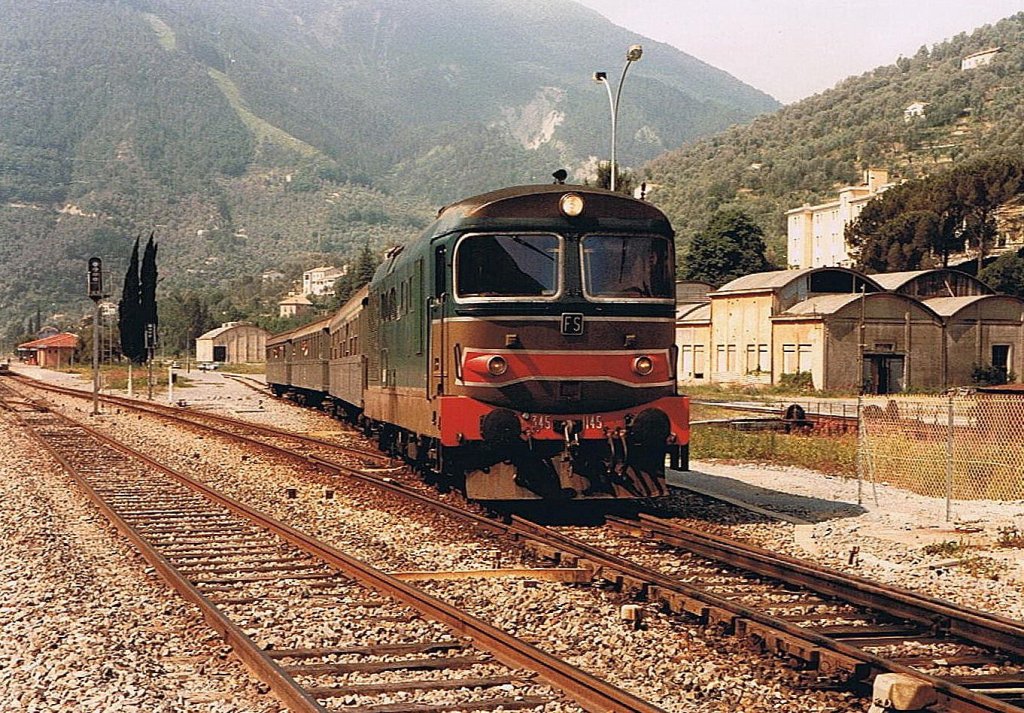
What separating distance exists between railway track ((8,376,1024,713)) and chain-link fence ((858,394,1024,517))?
5424 mm

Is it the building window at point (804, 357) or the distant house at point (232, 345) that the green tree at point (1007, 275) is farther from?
the distant house at point (232, 345)

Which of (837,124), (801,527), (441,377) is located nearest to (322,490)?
(441,377)

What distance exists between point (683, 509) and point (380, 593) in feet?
20.7

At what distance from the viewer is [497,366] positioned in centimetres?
1244

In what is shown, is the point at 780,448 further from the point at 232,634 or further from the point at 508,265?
the point at 232,634

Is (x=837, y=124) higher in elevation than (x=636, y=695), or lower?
higher

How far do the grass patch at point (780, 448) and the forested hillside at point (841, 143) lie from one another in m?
90.8

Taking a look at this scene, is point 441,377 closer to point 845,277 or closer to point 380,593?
point 380,593

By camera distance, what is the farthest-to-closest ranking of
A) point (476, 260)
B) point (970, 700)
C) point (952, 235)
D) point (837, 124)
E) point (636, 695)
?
1. point (837, 124)
2. point (952, 235)
3. point (476, 260)
4. point (636, 695)
5. point (970, 700)

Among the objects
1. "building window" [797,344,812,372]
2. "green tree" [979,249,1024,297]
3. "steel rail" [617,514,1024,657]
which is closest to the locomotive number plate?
"steel rail" [617,514,1024,657]

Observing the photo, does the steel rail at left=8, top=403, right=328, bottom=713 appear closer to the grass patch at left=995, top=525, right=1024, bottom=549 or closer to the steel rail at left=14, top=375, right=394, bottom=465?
the grass patch at left=995, top=525, right=1024, bottom=549

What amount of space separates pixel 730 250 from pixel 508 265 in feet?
262

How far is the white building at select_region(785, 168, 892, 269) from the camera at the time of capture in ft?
346

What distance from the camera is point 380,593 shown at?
9.08 meters
